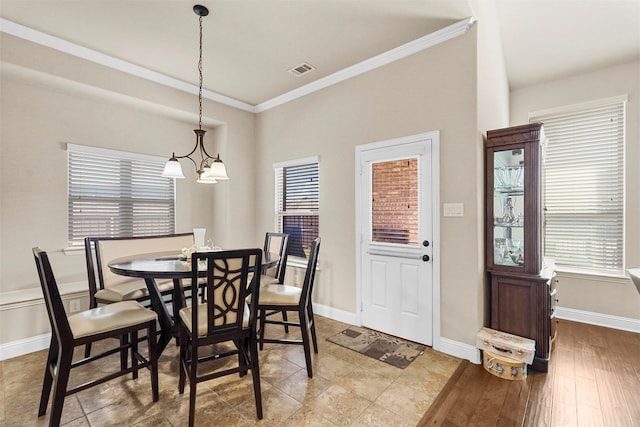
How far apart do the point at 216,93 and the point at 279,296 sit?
9.97 ft

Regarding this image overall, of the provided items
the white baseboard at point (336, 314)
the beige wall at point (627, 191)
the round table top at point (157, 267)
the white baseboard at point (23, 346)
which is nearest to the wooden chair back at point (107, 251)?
the round table top at point (157, 267)

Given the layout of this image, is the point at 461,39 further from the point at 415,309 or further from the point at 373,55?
the point at 415,309

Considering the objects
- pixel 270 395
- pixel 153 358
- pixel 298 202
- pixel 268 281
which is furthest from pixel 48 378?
pixel 298 202

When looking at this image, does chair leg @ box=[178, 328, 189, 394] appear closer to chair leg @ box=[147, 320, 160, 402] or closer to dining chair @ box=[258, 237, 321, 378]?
chair leg @ box=[147, 320, 160, 402]

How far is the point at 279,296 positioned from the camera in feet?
8.40

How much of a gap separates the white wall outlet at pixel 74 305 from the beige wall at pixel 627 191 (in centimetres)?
561

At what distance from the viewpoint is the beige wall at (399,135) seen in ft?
8.74

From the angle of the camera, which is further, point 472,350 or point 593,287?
point 593,287

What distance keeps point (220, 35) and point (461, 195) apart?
2.70 metres

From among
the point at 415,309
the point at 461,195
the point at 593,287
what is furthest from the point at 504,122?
the point at 415,309

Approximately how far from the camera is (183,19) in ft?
8.54

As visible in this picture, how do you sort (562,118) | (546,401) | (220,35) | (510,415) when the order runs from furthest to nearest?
(562,118) < (220,35) < (546,401) < (510,415)

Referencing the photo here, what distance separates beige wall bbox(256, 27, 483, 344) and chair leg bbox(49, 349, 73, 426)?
255 centimetres

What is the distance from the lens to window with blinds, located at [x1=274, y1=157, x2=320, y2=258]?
3953mm
